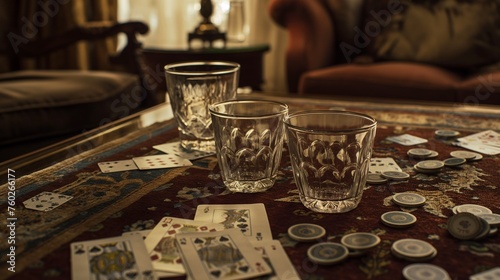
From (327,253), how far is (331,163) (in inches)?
7.4

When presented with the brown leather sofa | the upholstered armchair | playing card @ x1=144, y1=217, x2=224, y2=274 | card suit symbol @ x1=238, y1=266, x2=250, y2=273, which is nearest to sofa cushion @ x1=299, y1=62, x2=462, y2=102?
the brown leather sofa

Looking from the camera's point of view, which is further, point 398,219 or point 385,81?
point 385,81

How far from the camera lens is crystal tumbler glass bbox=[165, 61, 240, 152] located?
1.35m

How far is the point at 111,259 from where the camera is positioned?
2.66 ft

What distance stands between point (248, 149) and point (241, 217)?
17 centimetres

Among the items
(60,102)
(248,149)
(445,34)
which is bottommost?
(60,102)

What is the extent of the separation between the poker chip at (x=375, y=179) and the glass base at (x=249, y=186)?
19 centimetres

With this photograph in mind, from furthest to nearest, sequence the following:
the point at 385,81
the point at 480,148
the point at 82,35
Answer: the point at 82,35 < the point at 385,81 < the point at 480,148

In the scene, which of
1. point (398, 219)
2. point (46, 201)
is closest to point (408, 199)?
point (398, 219)

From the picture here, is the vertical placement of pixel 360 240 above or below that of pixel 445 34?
below

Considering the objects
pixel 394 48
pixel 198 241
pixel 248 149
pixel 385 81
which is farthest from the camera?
pixel 394 48

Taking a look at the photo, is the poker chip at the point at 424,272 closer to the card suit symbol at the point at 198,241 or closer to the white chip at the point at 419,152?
the card suit symbol at the point at 198,241

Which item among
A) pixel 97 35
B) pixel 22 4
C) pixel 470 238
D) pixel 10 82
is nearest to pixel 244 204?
pixel 470 238

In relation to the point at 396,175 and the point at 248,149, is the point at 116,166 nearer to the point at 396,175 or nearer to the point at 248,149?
the point at 248,149
